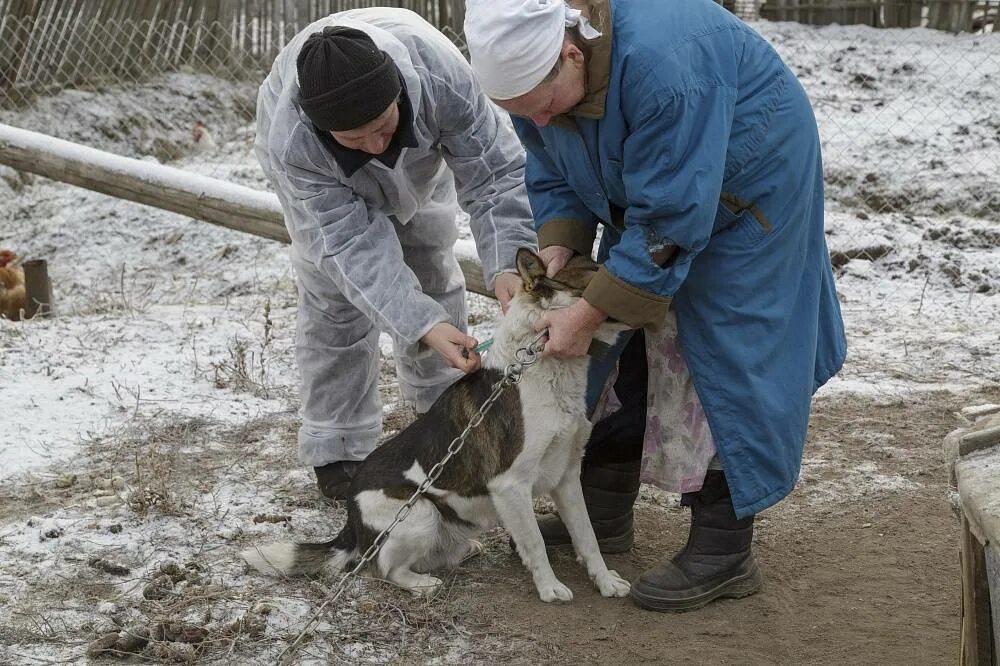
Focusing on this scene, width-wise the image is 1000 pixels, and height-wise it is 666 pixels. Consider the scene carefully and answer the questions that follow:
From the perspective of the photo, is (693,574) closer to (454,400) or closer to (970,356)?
(454,400)

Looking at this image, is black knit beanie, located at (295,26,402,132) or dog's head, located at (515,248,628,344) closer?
black knit beanie, located at (295,26,402,132)

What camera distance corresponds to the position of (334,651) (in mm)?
3521

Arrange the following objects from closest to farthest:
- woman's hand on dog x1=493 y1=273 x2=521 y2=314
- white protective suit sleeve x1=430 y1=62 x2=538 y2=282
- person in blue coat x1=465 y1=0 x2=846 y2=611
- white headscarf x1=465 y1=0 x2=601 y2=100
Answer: white headscarf x1=465 y1=0 x2=601 y2=100
person in blue coat x1=465 y1=0 x2=846 y2=611
woman's hand on dog x1=493 y1=273 x2=521 y2=314
white protective suit sleeve x1=430 y1=62 x2=538 y2=282

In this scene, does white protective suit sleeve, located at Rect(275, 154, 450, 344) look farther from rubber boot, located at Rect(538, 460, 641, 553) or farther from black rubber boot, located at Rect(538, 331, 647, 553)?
rubber boot, located at Rect(538, 460, 641, 553)

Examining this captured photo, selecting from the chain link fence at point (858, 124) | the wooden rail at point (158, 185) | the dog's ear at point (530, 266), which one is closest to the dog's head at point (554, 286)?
the dog's ear at point (530, 266)

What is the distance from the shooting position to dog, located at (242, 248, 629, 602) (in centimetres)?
363

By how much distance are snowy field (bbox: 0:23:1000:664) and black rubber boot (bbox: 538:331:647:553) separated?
346 millimetres

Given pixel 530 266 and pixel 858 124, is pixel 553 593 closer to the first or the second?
pixel 530 266

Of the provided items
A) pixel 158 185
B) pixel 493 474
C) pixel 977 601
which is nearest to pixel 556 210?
pixel 493 474

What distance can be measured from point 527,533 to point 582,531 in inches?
9.8

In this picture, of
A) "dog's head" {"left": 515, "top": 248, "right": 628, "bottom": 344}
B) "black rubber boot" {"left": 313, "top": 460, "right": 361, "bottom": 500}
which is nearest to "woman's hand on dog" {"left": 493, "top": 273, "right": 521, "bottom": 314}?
"dog's head" {"left": 515, "top": 248, "right": 628, "bottom": 344}

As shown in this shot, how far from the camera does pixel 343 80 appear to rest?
3.38 metres

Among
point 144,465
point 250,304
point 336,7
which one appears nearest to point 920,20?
point 336,7

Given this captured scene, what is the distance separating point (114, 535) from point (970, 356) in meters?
4.68
